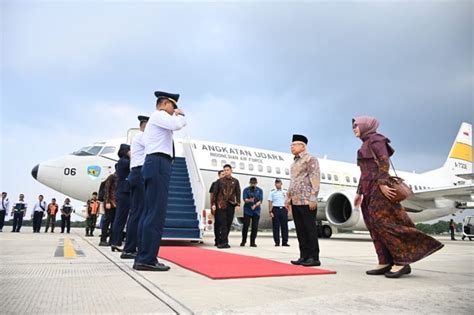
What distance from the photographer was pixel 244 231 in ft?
25.2

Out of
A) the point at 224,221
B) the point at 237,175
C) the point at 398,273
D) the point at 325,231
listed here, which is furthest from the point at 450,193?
the point at 398,273

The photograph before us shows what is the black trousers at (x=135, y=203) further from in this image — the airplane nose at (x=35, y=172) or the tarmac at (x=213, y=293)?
the airplane nose at (x=35, y=172)

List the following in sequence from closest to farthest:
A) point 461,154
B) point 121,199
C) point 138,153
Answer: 1. point 138,153
2. point 121,199
3. point 461,154

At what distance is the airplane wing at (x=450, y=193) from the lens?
1088cm

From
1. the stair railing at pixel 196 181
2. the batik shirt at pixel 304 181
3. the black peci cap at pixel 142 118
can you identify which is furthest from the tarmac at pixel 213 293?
the stair railing at pixel 196 181

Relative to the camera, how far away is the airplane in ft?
32.6

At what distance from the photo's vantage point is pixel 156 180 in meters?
3.49

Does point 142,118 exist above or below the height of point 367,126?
above

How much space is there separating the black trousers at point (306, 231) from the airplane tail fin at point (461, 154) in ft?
62.8

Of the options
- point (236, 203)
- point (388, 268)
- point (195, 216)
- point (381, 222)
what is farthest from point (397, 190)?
point (195, 216)

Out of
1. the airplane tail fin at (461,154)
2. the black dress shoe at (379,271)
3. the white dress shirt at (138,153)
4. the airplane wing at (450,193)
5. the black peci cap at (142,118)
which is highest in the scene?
the airplane tail fin at (461,154)

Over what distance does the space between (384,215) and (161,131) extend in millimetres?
2217

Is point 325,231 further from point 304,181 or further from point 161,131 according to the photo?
point 161,131

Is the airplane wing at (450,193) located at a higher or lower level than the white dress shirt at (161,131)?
higher
